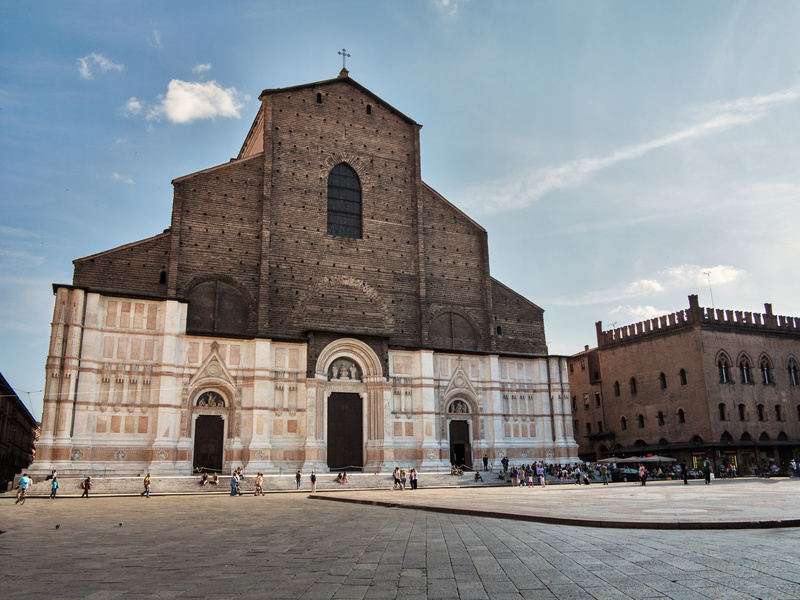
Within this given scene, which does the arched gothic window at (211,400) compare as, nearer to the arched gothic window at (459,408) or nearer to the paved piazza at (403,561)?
the arched gothic window at (459,408)

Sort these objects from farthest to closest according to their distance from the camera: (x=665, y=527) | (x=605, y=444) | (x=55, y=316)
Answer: (x=605, y=444), (x=55, y=316), (x=665, y=527)

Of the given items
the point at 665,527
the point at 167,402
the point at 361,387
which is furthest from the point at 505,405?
the point at 665,527

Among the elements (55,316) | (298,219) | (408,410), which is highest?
(298,219)

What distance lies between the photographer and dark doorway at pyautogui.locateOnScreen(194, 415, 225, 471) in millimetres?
Answer: 27938

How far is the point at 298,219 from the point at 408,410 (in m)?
11.2

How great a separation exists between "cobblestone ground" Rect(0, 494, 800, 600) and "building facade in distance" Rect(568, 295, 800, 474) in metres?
34.4

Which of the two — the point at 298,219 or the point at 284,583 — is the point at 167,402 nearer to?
the point at 298,219

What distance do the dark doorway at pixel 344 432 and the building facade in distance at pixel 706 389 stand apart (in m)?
22.9

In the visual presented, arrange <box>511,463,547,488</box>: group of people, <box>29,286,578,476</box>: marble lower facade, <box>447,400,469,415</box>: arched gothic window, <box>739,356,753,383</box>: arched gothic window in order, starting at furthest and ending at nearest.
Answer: <box>739,356,753,383</box>: arched gothic window < <box>447,400,469,415</box>: arched gothic window < <box>511,463,547,488</box>: group of people < <box>29,286,578,476</box>: marble lower facade

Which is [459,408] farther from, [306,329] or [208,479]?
[208,479]

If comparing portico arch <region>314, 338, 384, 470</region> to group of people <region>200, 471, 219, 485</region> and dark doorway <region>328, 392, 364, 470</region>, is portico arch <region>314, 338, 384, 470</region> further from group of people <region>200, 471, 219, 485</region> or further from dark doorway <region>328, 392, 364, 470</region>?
group of people <region>200, 471, 219, 485</region>

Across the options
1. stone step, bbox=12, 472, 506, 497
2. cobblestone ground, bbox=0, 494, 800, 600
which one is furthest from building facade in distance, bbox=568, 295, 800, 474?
cobblestone ground, bbox=0, 494, 800, 600

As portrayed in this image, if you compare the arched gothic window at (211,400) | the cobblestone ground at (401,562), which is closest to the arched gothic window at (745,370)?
the arched gothic window at (211,400)

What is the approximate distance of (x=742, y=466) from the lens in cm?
4122
